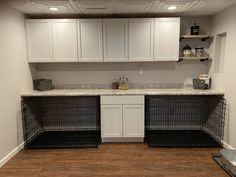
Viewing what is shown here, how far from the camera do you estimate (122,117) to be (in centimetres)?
343

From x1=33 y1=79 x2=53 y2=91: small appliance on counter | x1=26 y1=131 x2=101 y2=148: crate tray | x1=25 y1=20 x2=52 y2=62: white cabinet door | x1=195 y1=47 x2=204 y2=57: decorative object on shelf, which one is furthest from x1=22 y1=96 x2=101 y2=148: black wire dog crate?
x1=195 y1=47 x2=204 y2=57: decorative object on shelf

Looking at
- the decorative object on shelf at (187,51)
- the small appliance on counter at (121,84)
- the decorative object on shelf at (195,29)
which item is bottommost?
the small appliance on counter at (121,84)

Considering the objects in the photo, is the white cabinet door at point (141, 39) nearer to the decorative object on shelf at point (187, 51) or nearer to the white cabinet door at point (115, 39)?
the white cabinet door at point (115, 39)

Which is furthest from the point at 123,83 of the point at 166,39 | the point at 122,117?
the point at 166,39

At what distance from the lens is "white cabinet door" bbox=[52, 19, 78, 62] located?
11.6ft

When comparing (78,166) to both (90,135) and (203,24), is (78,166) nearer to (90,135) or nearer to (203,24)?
(90,135)

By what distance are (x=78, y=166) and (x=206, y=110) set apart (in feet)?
8.80

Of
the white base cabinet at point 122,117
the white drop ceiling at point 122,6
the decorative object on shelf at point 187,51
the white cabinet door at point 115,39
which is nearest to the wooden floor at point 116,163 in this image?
the white base cabinet at point 122,117

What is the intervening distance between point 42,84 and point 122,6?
1978 mm

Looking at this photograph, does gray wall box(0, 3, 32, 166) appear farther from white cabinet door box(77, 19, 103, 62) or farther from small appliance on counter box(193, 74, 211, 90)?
small appliance on counter box(193, 74, 211, 90)

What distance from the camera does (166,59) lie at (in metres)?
3.62

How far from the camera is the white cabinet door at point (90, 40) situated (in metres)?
3.53

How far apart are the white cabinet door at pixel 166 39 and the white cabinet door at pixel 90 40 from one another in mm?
1010

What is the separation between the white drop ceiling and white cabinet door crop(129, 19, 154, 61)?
183 millimetres
